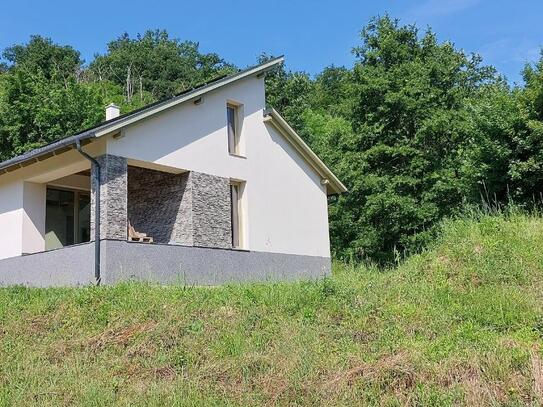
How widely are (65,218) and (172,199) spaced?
11.4 ft

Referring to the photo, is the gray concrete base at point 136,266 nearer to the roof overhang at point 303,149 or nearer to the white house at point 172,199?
the white house at point 172,199

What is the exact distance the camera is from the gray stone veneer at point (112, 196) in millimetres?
12141

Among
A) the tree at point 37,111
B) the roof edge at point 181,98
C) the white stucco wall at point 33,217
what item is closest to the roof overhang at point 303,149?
the roof edge at point 181,98

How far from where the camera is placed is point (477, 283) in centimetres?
823

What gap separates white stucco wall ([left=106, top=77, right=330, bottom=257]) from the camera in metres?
13.7

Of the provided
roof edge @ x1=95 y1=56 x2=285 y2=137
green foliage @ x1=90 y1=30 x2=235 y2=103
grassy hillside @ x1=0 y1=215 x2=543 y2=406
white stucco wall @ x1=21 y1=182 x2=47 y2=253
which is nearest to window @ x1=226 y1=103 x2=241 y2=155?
roof edge @ x1=95 y1=56 x2=285 y2=137

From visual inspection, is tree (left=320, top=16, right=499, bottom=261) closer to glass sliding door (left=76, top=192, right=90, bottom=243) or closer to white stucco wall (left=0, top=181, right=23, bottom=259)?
glass sliding door (left=76, top=192, right=90, bottom=243)

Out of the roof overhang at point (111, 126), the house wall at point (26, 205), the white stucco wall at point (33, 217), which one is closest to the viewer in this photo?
the roof overhang at point (111, 126)

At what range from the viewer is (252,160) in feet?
53.7

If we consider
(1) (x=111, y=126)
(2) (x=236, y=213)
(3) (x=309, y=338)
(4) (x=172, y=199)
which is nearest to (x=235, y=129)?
(2) (x=236, y=213)

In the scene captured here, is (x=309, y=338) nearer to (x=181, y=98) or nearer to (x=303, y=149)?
(x=181, y=98)

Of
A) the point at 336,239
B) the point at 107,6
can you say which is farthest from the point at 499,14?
the point at 336,239

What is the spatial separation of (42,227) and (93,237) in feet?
11.0

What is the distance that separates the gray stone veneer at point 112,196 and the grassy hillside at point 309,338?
249 cm
